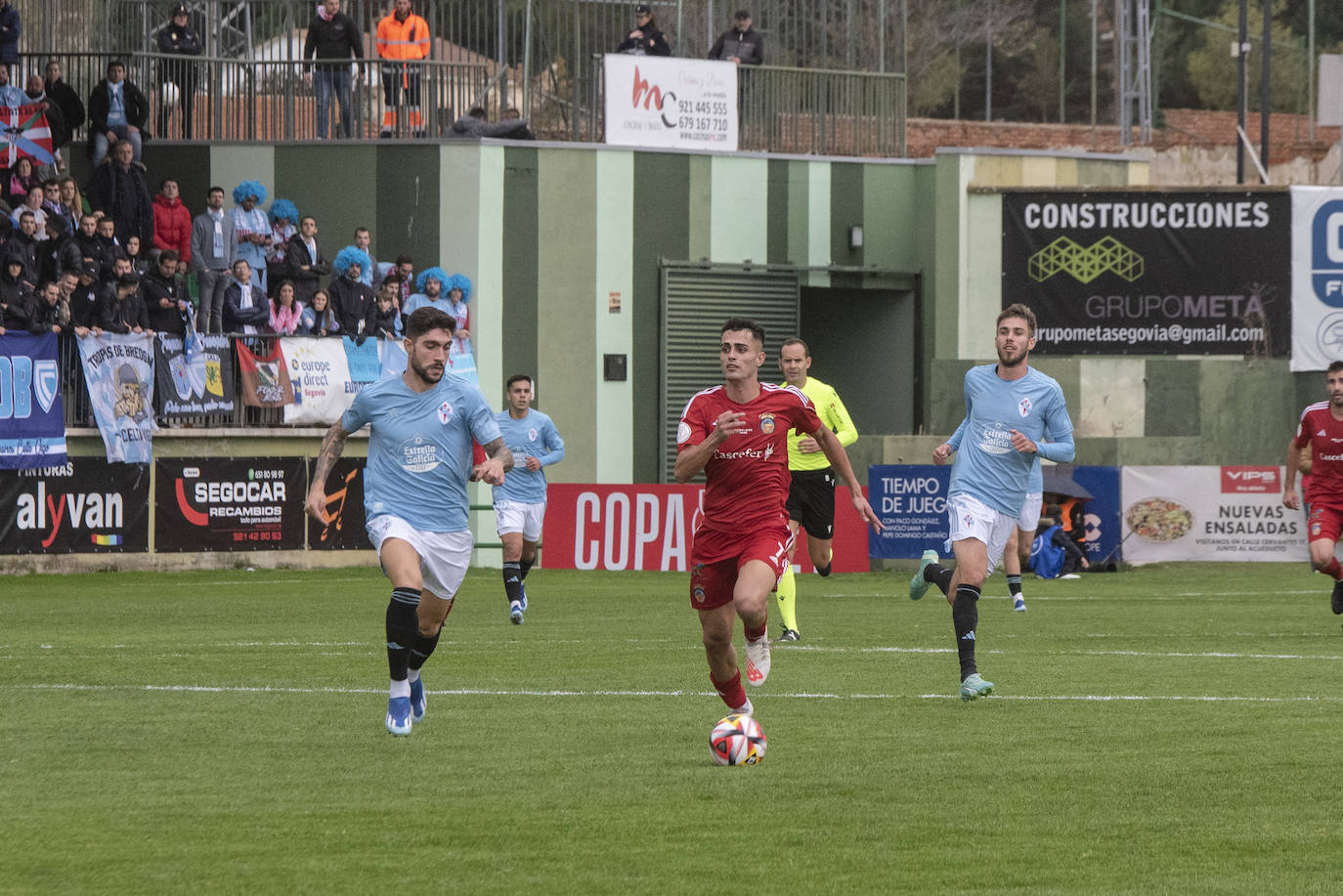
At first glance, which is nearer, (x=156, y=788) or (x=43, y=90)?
(x=156, y=788)

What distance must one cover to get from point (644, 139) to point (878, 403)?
22.8 ft

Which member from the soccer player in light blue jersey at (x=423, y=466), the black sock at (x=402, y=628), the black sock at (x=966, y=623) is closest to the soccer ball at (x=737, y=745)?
the black sock at (x=402, y=628)

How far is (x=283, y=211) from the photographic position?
91.9 feet

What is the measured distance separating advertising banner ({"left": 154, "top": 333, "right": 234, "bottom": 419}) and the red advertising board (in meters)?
4.79

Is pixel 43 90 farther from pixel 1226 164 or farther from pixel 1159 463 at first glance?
pixel 1226 164

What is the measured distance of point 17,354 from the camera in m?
24.9

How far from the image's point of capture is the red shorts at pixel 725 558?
967 cm

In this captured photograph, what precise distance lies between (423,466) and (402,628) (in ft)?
3.10

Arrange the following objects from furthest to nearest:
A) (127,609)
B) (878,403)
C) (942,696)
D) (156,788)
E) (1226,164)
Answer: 1. (1226,164)
2. (878,403)
3. (127,609)
4. (942,696)
5. (156,788)

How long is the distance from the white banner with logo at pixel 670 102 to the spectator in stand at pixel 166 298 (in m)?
8.27

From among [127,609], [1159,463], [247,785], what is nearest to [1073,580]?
[1159,463]

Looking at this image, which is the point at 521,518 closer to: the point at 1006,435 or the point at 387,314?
the point at 1006,435

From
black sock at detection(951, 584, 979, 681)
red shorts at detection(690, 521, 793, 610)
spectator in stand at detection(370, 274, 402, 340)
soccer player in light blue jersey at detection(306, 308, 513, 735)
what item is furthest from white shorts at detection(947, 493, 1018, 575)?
spectator in stand at detection(370, 274, 402, 340)

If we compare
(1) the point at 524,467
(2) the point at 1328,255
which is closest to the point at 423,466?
(1) the point at 524,467
